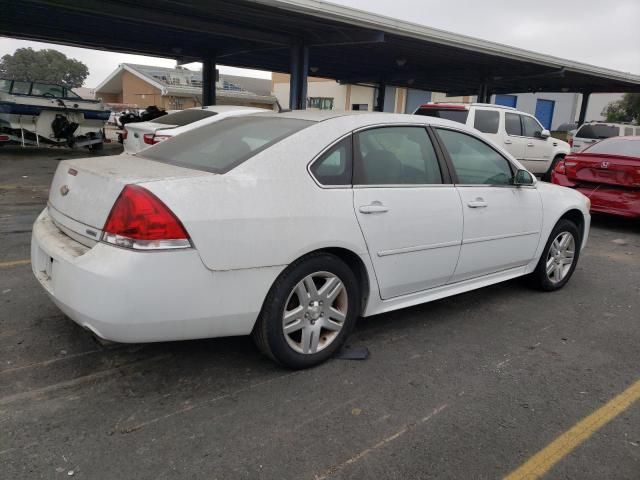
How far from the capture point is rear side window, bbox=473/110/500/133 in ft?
37.1

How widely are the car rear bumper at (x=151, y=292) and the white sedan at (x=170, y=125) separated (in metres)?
5.65

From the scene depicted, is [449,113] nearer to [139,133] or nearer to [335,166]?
[139,133]

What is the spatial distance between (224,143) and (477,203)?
1.88m

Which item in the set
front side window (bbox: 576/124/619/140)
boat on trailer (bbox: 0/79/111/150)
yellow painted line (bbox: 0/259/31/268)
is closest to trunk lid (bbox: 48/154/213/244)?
yellow painted line (bbox: 0/259/31/268)

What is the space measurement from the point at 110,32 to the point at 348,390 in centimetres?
1543

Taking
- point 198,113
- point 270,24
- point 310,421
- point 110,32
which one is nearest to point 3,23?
point 110,32

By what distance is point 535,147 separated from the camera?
41.7 ft

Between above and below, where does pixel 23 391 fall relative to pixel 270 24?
below

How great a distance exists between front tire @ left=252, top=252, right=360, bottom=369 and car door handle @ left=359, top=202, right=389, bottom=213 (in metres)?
0.34

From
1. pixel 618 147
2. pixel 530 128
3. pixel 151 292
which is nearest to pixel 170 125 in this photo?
pixel 151 292

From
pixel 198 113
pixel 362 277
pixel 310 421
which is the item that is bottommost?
pixel 310 421

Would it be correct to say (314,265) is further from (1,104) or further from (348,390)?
(1,104)

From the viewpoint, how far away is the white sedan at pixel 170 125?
26.8 ft

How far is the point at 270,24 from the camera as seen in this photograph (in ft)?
40.4
